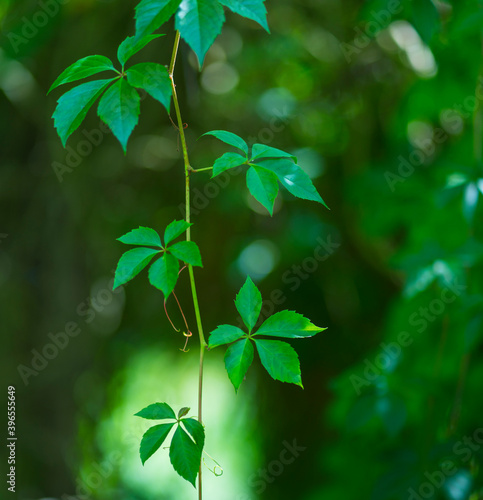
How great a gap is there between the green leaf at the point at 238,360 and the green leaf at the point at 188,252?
0.09 m

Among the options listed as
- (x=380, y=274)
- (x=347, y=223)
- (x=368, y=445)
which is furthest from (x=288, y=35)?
(x=368, y=445)

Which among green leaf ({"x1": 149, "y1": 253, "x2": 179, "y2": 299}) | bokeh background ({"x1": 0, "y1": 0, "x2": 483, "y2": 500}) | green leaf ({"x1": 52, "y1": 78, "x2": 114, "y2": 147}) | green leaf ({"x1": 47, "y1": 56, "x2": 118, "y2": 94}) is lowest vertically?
green leaf ({"x1": 149, "y1": 253, "x2": 179, "y2": 299})

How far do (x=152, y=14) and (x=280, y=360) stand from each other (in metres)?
0.35

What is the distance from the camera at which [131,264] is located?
1.74 feet

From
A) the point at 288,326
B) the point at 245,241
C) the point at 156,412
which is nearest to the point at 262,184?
the point at 288,326

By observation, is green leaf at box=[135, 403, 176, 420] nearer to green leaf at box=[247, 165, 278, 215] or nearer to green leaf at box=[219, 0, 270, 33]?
green leaf at box=[247, 165, 278, 215]

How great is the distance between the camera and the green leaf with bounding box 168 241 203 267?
519 millimetres

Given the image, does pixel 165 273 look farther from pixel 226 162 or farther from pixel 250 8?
pixel 250 8

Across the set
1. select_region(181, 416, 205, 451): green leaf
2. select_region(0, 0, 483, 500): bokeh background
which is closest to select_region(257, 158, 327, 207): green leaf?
select_region(181, 416, 205, 451): green leaf

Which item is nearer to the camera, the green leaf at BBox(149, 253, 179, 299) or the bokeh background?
the green leaf at BBox(149, 253, 179, 299)

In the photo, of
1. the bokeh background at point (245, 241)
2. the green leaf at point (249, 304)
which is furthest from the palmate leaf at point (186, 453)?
the bokeh background at point (245, 241)

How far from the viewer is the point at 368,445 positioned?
1528 millimetres

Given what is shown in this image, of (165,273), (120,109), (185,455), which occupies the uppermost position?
(120,109)

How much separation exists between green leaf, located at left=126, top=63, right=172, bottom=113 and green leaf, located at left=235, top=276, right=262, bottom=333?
193mm
